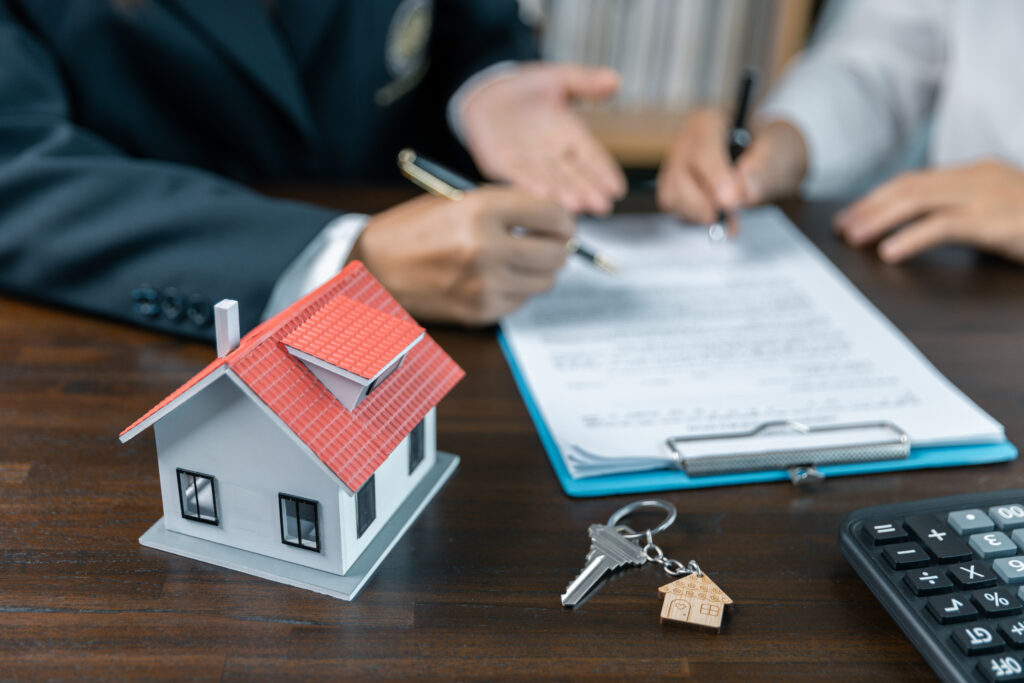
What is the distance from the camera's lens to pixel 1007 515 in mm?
436

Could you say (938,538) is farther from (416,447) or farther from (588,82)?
(588,82)

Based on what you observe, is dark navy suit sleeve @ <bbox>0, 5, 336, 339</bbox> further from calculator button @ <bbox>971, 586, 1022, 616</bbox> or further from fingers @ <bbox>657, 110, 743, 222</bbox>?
calculator button @ <bbox>971, 586, 1022, 616</bbox>

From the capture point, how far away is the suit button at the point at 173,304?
2.09ft

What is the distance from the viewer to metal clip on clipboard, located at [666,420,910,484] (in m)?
0.51

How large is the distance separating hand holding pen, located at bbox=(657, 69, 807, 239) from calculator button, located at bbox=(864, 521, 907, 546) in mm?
477

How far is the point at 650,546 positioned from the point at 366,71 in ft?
2.58

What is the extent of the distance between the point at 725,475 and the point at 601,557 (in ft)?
0.38

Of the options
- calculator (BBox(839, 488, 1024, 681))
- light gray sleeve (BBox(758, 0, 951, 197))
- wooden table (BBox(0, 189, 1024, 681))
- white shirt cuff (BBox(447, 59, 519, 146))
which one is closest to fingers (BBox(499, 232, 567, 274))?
wooden table (BBox(0, 189, 1024, 681))

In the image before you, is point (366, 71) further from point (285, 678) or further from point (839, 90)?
point (285, 678)

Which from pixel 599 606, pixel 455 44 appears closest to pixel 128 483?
pixel 599 606

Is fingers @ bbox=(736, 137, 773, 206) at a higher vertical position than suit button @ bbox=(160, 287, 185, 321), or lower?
higher

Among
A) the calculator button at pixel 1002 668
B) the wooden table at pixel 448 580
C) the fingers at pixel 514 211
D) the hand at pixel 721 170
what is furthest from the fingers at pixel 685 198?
the calculator button at pixel 1002 668

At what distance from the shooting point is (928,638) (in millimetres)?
371

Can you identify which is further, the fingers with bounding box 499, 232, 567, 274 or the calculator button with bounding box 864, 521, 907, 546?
the fingers with bounding box 499, 232, 567, 274
